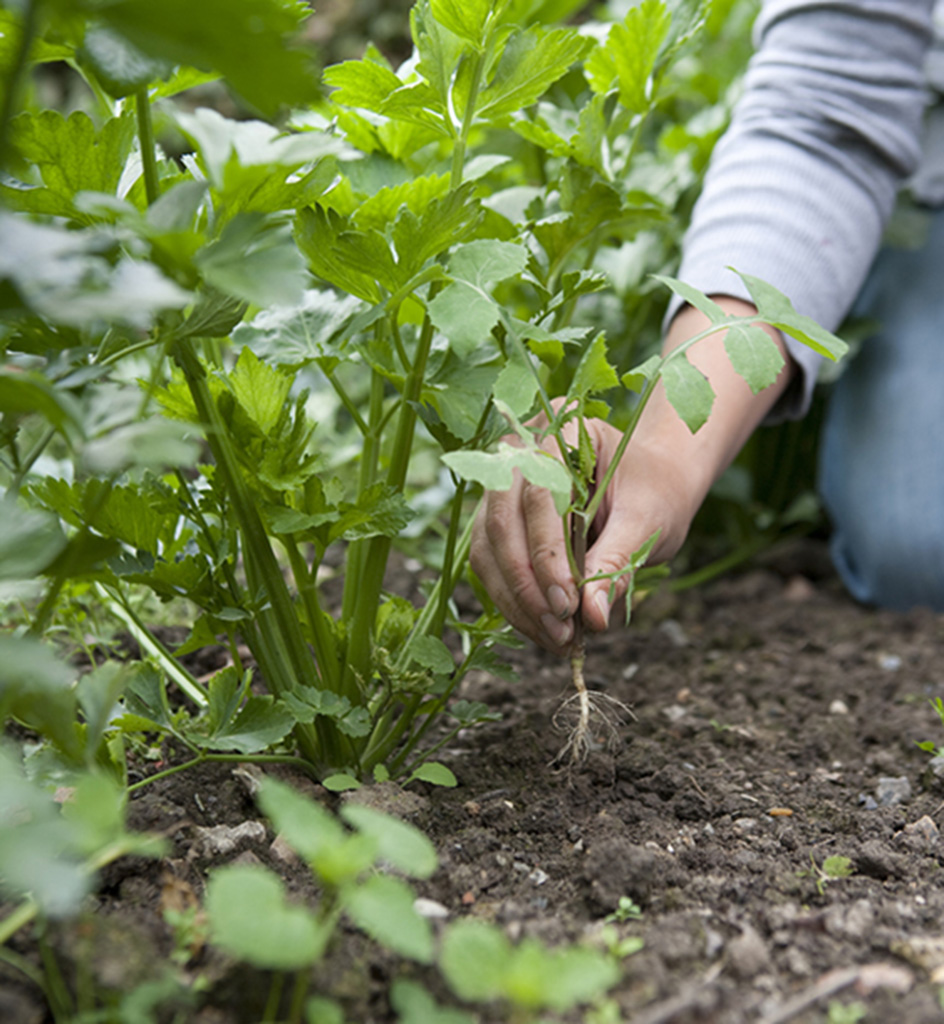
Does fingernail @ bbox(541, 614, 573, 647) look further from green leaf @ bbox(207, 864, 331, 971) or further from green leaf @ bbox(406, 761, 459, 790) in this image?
green leaf @ bbox(207, 864, 331, 971)

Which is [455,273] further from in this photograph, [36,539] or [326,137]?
[36,539]

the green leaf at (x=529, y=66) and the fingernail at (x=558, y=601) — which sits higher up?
the green leaf at (x=529, y=66)

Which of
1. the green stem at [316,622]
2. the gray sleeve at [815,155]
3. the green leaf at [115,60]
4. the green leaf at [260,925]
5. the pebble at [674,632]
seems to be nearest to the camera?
the green leaf at [260,925]

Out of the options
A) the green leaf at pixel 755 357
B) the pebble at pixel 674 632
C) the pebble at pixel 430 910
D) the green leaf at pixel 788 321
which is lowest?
the pebble at pixel 674 632

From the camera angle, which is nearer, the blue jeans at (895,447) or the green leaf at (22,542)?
the green leaf at (22,542)

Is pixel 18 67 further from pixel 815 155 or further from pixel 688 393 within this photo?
pixel 815 155

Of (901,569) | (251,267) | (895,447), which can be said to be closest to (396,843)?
(251,267)

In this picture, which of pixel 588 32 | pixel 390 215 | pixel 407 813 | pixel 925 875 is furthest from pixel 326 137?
pixel 588 32

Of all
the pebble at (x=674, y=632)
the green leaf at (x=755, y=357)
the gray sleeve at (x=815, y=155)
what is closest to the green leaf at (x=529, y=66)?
the green leaf at (x=755, y=357)

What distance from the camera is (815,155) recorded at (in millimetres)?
1549

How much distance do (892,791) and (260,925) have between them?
82cm

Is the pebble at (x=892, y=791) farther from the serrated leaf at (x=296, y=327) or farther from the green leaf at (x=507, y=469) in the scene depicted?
the serrated leaf at (x=296, y=327)

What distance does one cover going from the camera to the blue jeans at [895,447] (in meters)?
1.86

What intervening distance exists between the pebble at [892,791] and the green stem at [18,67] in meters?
1.01
